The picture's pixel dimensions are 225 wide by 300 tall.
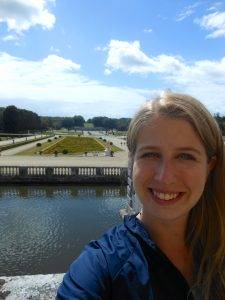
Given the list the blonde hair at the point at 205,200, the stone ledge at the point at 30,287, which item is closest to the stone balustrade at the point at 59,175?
the stone ledge at the point at 30,287

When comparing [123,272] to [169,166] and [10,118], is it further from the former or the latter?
[10,118]

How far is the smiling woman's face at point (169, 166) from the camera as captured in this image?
5.54 feet

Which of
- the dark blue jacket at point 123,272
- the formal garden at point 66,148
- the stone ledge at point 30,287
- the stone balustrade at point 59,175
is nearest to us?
the dark blue jacket at point 123,272

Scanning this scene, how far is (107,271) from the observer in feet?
4.81

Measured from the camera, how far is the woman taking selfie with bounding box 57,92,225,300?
4.91ft

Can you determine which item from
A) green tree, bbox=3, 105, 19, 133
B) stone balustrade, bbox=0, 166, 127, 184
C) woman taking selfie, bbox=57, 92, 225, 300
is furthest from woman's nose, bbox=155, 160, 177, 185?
green tree, bbox=3, 105, 19, 133

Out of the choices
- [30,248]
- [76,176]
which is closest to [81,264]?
[30,248]

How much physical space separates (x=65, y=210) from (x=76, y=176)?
25.9 ft

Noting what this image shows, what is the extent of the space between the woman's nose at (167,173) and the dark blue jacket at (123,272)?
21 cm

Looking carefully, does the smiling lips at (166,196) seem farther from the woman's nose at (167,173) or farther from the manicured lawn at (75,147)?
the manicured lawn at (75,147)

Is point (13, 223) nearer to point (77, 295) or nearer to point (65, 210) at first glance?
point (65, 210)

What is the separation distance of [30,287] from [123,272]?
2.29m

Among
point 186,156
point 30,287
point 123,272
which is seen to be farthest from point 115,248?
point 30,287

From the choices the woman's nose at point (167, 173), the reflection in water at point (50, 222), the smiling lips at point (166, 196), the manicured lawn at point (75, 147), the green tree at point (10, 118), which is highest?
the woman's nose at point (167, 173)
